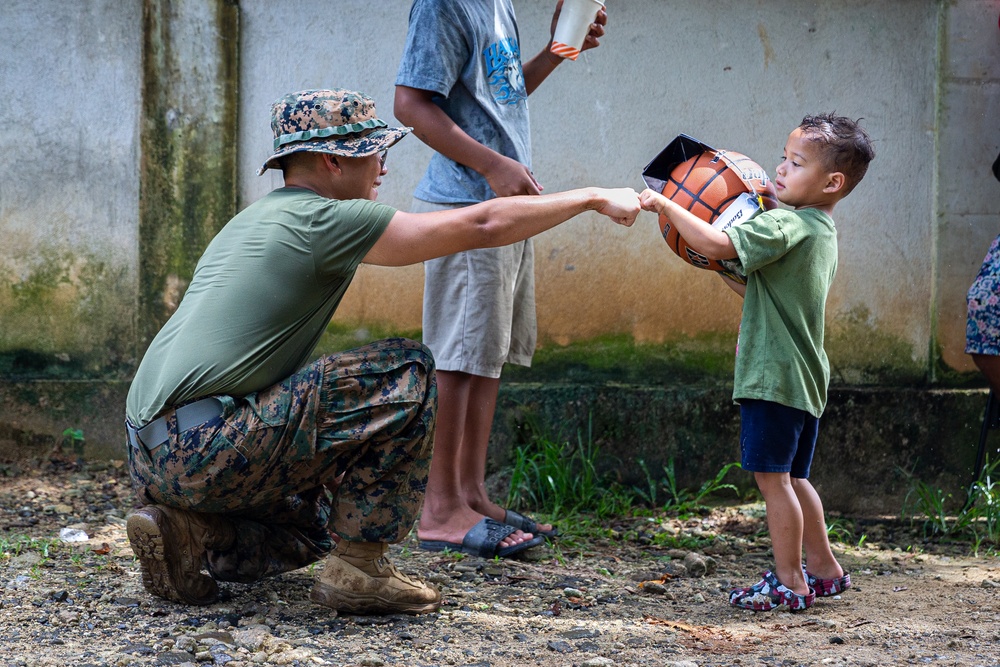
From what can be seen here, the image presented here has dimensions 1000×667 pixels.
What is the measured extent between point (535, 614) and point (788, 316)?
1.15 meters

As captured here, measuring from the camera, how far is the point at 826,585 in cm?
320

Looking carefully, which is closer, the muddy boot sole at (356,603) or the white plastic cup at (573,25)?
the muddy boot sole at (356,603)

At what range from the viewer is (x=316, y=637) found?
2.72m

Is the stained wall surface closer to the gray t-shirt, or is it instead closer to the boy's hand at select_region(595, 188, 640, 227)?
the gray t-shirt

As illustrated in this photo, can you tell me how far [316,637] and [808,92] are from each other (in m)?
3.09

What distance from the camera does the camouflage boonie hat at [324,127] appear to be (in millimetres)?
2775

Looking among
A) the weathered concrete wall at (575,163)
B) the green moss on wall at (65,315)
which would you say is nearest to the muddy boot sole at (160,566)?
the weathered concrete wall at (575,163)

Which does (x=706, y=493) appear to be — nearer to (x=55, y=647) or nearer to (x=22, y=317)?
(x=55, y=647)

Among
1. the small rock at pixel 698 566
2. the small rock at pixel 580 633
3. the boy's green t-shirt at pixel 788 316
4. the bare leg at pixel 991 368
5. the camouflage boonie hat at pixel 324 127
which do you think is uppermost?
the camouflage boonie hat at pixel 324 127

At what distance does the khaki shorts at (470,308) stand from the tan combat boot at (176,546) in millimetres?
1025

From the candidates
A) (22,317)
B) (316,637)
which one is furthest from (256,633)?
(22,317)

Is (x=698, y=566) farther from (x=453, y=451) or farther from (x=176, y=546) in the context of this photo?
(x=176, y=546)

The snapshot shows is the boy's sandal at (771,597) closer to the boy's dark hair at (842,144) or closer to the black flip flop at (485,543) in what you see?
the black flip flop at (485,543)

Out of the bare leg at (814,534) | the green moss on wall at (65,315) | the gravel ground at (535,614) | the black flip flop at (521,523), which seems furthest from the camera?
the green moss on wall at (65,315)
